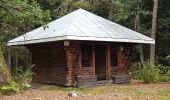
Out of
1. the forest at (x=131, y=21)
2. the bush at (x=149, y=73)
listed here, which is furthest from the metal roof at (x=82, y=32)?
the forest at (x=131, y=21)

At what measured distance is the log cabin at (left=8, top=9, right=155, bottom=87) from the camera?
18.2m

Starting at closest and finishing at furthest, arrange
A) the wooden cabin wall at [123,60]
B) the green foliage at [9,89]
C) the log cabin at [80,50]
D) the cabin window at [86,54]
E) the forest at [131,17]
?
the green foliage at [9,89], the log cabin at [80,50], the cabin window at [86,54], the wooden cabin wall at [123,60], the forest at [131,17]

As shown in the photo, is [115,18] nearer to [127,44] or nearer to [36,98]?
[127,44]

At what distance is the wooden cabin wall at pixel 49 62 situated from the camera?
1914 centimetres

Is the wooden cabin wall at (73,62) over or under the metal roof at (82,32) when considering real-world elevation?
under

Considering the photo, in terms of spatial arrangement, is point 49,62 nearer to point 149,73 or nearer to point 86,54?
point 86,54

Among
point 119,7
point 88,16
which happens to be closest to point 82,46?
point 88,16

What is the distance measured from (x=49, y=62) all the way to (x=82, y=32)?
10.9 ft

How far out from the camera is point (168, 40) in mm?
30906

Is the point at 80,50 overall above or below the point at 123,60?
above

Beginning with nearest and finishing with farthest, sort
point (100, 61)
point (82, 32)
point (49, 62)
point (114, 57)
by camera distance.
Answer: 1. point (82, 32)
2. point (49, 62)
3. point (114, 57)
4. point (100, 61)

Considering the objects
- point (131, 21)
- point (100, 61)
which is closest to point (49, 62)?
point (100, 61)

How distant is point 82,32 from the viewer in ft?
58.6

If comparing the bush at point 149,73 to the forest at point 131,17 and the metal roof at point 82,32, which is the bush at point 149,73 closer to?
the metal roof at point 82,32
